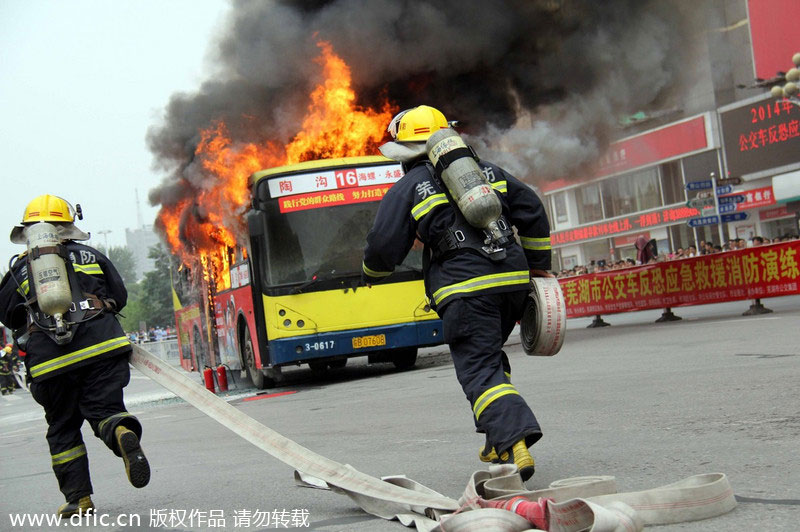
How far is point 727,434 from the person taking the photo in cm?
487

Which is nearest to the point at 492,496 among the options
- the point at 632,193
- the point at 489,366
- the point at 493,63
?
the point at 489,366

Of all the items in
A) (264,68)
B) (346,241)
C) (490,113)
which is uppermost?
(264,68)

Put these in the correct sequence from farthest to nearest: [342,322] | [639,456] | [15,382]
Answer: [15,382]
[342,322]
[639,456]

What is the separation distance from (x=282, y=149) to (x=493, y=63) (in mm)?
3997

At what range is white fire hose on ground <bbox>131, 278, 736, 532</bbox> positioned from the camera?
3.00 m

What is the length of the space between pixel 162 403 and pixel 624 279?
878 cm

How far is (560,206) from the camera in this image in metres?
48.8

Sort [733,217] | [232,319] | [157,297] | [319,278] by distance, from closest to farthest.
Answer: [319,278]
[232,319]
[733,217]
[157,297]

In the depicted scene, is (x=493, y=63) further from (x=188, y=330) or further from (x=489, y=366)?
(x=489, y=366)

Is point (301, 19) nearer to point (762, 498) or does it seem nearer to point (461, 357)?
point (461, 357)

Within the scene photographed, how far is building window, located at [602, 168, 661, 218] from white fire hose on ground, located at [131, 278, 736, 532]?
36.3 metres

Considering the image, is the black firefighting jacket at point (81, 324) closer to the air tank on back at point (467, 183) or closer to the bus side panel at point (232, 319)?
the air tank on back at point (467, 183)

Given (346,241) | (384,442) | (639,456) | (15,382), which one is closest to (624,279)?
(346,241)

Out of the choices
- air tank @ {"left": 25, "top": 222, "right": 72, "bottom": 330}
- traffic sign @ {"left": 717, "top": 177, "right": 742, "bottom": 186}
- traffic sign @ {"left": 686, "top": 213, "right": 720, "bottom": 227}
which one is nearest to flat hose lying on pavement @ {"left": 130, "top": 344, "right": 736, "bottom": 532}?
air tank @ {"left": 25, "top": 222, "right": 72, "bottom": 330}
